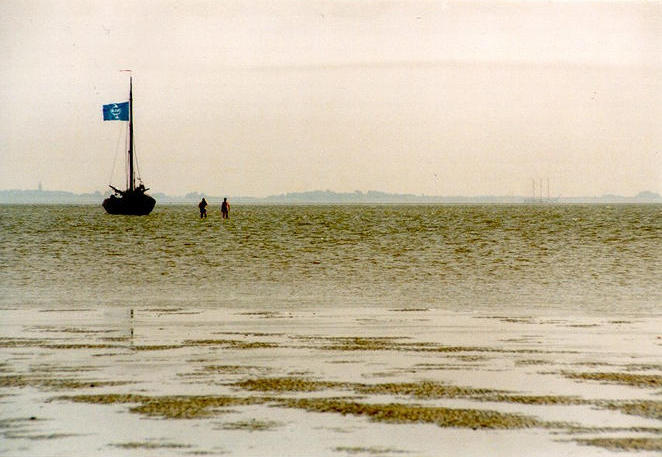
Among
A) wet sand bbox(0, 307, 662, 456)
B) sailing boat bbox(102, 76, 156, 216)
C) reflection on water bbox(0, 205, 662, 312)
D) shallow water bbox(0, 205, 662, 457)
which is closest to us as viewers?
wet sand bbox(0, 307, 662, 456)

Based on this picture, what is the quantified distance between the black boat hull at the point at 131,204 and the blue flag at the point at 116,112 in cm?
883

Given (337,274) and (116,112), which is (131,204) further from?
(337,274)

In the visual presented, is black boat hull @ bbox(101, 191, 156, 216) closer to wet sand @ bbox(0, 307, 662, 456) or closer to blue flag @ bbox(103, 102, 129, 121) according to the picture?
blue flag @ bbox(103, 102, 129, 121)

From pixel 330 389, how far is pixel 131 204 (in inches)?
4583

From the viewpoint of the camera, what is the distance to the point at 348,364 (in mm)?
14594

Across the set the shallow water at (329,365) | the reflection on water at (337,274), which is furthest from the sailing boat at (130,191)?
the shallow water at (329,365)

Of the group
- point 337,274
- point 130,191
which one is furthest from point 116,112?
point 337,274

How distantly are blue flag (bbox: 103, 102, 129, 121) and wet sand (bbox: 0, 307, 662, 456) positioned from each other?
4212 inches

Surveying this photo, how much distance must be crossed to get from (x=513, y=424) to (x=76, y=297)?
19.0 metres

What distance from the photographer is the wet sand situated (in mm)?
9969

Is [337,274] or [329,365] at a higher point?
[329,365]

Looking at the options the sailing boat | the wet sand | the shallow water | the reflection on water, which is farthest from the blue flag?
the wet sand

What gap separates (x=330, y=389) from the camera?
1256 cm

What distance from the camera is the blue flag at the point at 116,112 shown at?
408 feet
